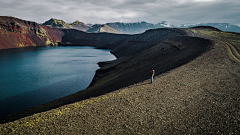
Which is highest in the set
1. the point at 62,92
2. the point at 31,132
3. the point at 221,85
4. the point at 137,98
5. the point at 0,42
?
the point at 0,42

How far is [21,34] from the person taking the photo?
129 m

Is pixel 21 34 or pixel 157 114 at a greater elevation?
pixel 21 34

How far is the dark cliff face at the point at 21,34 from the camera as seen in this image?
112600mm

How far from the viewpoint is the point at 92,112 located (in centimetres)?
1284

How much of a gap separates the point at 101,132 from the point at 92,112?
2.96 m

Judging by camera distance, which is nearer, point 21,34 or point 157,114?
point 157,114

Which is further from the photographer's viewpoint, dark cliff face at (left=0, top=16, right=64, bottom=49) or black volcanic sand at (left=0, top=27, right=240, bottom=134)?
dark cliff face at (left=0, top=16, right=64, bottom=49)

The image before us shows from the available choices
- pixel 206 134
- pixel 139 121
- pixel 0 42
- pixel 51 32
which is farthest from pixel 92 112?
pixel 51 32

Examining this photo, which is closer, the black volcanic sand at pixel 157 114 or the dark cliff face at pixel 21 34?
the black volcanic sand at pixel 157 114

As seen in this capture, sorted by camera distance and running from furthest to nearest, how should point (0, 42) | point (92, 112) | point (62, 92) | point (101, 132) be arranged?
point (0, 42), point (62, 92), point (92, 112), point (101, 132)

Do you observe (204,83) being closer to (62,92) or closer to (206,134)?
(206,134)

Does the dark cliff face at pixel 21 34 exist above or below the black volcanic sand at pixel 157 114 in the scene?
above

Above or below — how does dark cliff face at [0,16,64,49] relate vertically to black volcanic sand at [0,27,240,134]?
above

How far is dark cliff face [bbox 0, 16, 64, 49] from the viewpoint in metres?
113
